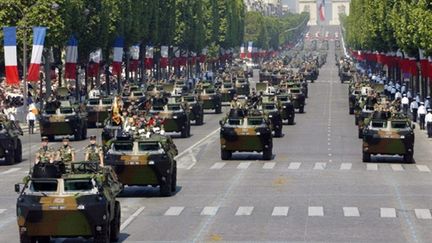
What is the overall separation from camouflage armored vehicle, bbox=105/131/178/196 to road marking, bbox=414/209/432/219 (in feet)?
23.3

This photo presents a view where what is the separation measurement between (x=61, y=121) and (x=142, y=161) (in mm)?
27814

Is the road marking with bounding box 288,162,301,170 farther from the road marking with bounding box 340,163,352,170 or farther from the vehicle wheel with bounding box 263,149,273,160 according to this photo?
the road marking with bounding box 340,163,352,170

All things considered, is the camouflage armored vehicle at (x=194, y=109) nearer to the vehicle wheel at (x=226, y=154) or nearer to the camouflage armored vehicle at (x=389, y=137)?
the vehicle wheel at (x=226, y=154)

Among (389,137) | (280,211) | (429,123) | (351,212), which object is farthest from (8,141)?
(429,123)

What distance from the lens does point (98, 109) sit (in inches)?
3162

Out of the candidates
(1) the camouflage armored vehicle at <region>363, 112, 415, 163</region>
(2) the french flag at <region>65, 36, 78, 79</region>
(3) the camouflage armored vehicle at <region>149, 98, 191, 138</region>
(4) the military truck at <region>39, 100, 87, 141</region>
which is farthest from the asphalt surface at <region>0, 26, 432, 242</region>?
(2) the french flag at <region>65, 36, 78, 79</region>

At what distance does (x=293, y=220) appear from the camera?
36.7m

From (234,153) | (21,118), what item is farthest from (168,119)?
(21,118)

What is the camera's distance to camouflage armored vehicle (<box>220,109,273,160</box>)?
2199 inches

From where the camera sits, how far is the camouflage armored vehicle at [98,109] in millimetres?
79938

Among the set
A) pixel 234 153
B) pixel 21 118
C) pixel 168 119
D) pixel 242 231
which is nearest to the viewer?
pixel 242 231

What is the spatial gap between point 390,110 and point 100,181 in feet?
108

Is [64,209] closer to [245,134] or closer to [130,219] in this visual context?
[130,219]

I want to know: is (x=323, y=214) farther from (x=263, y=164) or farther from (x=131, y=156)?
(x=263, y=164)
